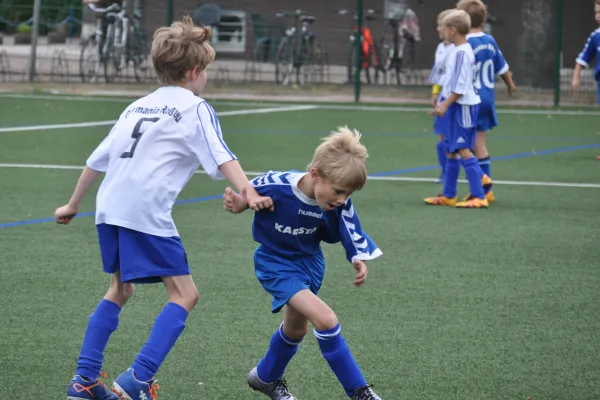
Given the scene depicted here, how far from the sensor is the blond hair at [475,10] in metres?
10.4

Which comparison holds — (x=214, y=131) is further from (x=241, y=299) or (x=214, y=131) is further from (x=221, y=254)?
(x=221, y=254)

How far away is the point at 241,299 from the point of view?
253 inches

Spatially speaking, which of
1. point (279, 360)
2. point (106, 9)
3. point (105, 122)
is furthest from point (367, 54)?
point (279, 360)

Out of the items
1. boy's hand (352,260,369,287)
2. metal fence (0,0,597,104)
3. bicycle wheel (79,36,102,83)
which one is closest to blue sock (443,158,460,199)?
boy's hand (352,260,369,287)

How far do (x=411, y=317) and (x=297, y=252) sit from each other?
171 centimetres

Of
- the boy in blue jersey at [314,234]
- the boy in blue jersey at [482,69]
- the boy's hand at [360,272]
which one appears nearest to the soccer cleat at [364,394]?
the boy in blue jersey at [314,234]

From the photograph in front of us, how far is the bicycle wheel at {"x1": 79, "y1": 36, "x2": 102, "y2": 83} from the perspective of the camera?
20375mm

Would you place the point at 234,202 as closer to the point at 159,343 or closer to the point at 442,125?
the point at 159,343

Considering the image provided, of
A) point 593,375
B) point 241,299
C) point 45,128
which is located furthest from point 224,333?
point 45,128

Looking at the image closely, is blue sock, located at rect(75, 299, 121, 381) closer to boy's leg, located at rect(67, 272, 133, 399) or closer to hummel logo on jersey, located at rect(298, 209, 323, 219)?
boy's leg, located at rect(67, 272, 133, 399)

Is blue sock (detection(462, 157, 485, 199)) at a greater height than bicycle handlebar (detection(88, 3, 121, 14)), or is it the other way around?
bicycle handlebar (detection(88, 3, 121, 14))

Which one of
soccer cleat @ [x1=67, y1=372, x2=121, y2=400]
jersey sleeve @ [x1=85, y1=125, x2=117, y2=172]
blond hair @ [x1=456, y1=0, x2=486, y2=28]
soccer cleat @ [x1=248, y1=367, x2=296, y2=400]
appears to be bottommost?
soccer cleat @ [x1=248, y1=367, x2=296, y2=400]

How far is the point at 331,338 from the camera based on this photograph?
446 centimetres

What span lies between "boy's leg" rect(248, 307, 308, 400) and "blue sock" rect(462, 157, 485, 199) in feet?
17.3
